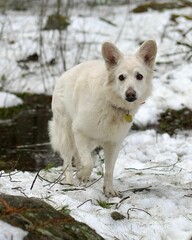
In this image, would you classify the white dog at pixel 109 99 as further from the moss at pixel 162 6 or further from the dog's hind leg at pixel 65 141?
the moss at pixel 162 6

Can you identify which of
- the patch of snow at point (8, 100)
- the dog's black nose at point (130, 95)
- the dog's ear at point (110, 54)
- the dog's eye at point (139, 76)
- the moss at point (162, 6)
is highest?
the dog's ear at point (110, 54)

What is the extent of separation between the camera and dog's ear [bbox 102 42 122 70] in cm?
479

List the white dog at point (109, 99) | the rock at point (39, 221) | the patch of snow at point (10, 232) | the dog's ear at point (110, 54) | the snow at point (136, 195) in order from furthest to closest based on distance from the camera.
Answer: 1. the dog's ear at point (110, 54)
2. the white dog at point (109, 99)
3. the snow at point (136, 195)
4. the rock at point (39, 221)
5. the patch of snow at point (10, 232)

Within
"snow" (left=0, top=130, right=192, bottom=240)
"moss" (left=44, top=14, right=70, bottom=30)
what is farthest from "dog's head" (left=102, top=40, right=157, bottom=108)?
"moss" (left=44, top=14, right=70, bottom=30)

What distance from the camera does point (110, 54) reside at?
4.82 metres

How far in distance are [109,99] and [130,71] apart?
0.32 meters

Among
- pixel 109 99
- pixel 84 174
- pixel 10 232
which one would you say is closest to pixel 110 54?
pixel 109 99

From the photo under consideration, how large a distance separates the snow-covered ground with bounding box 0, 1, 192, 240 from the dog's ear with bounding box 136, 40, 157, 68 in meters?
1.20

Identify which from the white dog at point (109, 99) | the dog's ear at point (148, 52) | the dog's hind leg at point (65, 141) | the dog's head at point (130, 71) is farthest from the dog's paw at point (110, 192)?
the dog's ear at point (148, 52)

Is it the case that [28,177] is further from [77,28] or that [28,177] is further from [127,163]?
[77,28]

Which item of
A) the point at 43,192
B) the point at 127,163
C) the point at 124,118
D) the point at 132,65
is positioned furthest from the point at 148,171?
the point at 43,192

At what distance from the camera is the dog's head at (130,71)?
4.57m

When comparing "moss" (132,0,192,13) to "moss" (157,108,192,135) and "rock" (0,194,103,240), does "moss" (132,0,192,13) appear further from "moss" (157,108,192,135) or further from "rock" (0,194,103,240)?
"rock" (0,194,103,240)

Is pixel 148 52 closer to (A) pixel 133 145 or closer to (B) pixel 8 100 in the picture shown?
(A) pixel 133 145
